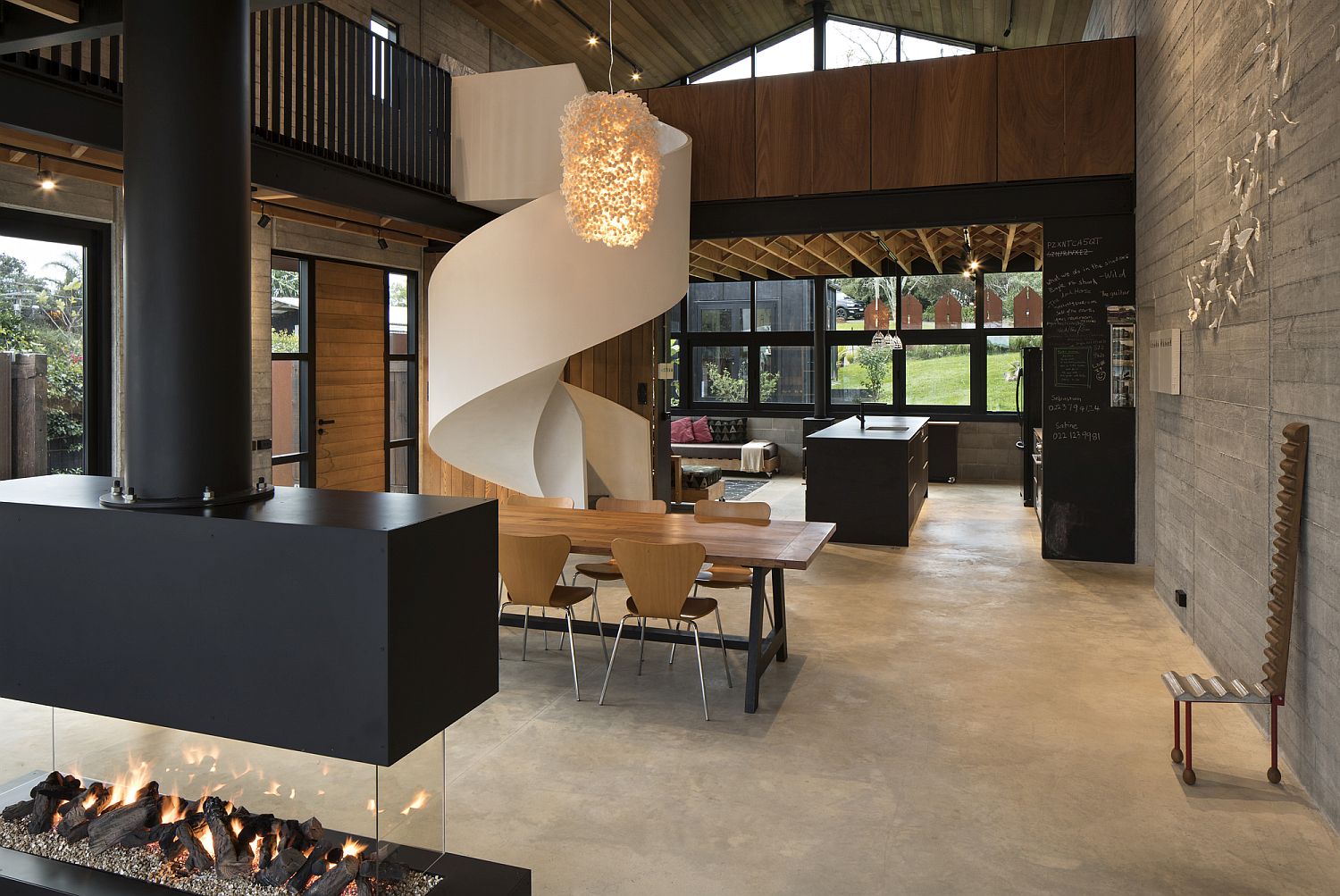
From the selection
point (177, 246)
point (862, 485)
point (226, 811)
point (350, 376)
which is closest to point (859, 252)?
point (862, 485)

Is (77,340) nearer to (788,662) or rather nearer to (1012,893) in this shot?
(788,662)

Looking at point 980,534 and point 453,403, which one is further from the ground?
point 453,403

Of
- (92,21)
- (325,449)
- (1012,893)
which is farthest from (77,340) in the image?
(1012,893)

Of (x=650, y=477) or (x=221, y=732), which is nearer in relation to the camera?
(x=221, y=732)

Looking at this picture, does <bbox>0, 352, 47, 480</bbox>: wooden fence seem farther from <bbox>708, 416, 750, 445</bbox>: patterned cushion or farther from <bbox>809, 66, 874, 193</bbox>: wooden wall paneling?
<bbox>708, 416, 750, 445</bbox>: patterned cushion

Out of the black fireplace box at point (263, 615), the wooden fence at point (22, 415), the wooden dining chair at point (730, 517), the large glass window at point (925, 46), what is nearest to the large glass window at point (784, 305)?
the large glass window at point (925, 46)

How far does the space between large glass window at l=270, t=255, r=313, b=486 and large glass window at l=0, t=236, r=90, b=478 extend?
1.59 m

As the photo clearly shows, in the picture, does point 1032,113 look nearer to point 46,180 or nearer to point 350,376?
point 350,376

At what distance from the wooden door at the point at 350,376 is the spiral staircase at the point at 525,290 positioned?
1.43m

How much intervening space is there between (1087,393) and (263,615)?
Result: 684 centimetres

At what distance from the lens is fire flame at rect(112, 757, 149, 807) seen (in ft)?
8.48

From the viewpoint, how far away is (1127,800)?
11.3 feet

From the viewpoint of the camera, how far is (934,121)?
771cm

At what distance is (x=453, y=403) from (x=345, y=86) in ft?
8.01
